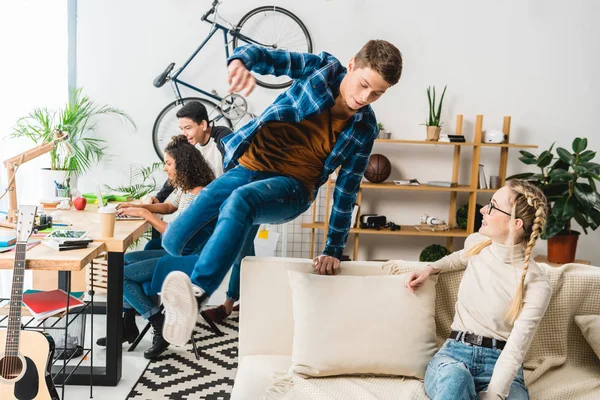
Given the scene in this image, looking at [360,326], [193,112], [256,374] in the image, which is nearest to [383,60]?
[360,326]

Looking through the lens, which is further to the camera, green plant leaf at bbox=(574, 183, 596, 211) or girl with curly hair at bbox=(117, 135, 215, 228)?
green plant leaf at bbox=(574, 183, 596, 211)

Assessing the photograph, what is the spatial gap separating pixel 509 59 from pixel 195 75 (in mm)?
2698

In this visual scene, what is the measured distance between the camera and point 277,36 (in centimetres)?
499

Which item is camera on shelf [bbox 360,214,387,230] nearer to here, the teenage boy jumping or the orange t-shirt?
the teenage boy jumping

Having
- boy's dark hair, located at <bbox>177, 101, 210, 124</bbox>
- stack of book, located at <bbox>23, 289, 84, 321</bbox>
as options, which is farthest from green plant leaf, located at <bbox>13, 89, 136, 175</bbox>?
stack of book, located at <bbox>23, 289, 84, 321</bbox>

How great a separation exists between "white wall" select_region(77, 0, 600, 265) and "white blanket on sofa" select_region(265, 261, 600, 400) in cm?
295

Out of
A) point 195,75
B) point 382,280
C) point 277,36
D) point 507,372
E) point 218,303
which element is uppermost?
point 277,36

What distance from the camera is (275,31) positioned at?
4.98 meters

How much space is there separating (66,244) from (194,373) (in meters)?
1.11

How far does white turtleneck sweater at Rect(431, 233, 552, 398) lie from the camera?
190cm

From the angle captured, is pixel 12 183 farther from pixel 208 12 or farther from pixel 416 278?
pixel 208 12

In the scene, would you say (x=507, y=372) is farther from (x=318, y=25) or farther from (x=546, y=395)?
(x=318, y=25)

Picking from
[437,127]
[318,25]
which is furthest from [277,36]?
[437,127]

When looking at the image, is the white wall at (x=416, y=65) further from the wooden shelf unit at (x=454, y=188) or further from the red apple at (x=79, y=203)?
the red apple at (x=79, y=203)
